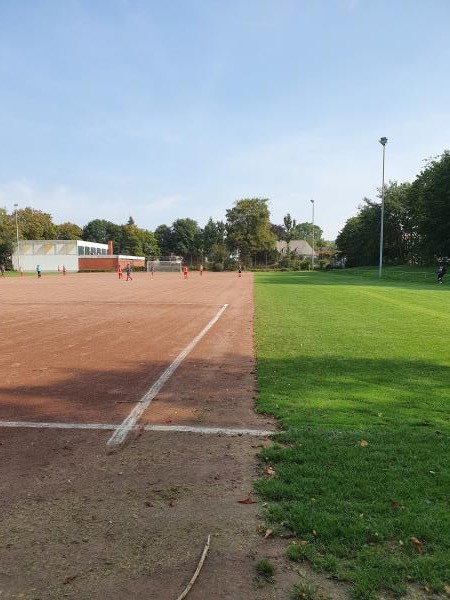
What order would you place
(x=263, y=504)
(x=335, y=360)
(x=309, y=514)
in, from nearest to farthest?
(x=309, y=514), (x=263, y=504), (x=335, y=360)

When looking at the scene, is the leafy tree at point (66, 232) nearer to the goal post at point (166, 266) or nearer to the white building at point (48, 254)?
the white building at point (48, 254)

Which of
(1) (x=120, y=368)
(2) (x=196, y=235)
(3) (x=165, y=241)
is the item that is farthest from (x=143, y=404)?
(3) (x=165, y=241)

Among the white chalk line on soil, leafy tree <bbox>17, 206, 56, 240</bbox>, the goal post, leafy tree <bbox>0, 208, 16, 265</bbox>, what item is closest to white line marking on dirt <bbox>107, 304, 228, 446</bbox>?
the white chalk line on soil

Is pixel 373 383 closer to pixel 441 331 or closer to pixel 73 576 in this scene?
pixel 73 576

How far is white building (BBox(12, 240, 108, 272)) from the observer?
93.6 m

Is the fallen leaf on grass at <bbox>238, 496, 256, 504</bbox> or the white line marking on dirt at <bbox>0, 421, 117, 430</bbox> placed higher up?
the fallen leaf on grass at <bbox>238, 496, 256, 504</bbox>

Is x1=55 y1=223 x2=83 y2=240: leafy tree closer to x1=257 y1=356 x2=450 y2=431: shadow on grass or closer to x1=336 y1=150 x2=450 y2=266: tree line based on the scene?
x1=336 y1=150 x2=450 y2=266: tree line

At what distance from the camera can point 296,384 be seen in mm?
7801

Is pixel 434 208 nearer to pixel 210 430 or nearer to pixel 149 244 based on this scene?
pixel 210 430

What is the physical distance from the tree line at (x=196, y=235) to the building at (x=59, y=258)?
3.62 m

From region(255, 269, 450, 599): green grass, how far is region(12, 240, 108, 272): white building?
296ft

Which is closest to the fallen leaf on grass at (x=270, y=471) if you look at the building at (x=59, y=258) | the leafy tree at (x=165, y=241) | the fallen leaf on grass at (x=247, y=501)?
the fallen leaf on grass at (x=247, y=501)

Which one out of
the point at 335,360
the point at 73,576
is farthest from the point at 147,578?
the point at 335,360

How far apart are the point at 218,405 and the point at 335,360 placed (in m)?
3.60
